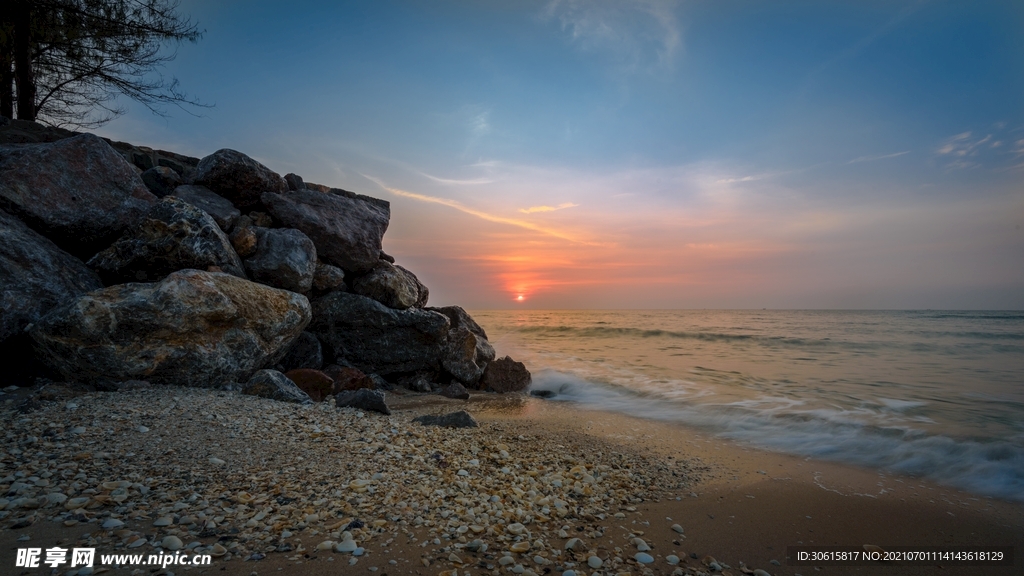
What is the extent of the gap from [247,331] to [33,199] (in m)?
3.27

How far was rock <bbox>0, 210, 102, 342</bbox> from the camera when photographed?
4.96 m

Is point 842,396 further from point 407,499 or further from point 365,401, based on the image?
point 407,499

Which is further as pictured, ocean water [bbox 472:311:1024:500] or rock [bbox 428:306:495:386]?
rock [bbox 428:306:495:386]

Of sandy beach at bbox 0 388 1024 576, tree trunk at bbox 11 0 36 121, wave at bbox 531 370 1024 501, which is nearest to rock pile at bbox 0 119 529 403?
sandy beach at bbox 0 388 1024 576

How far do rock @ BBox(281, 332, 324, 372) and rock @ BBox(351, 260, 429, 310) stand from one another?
141 cm

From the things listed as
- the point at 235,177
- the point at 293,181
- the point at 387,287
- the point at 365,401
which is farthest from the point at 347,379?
the point at 293,181

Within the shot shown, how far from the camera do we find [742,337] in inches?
888

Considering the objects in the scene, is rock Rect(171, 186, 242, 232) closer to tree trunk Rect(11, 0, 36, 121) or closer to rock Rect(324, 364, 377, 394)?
rock Rect(324, 364, 377, 394)

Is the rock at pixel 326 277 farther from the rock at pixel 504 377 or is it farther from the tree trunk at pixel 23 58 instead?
the tree trunk at pixel 23 58

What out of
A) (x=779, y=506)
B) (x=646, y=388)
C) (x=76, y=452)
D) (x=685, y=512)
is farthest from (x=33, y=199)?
(x=646, y=388)

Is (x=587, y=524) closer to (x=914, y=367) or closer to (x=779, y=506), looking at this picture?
(x=779, y=506)

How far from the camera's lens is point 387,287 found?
352 inches

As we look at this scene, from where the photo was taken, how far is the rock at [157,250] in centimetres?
605

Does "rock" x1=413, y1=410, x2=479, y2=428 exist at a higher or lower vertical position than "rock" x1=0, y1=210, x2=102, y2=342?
lower
